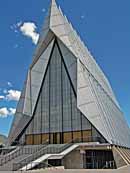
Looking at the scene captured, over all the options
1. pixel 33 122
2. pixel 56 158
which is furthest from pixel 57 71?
pixel 56 158

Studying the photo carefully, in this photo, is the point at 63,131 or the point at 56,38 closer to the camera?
the point at 63,131

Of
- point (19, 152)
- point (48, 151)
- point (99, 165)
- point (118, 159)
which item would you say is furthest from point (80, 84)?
point (19, 152)

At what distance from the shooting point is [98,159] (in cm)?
3094

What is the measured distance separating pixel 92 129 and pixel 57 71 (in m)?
10.1

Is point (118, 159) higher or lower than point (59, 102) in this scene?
lower

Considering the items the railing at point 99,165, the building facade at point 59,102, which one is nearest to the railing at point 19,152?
the building facade at point 59,102

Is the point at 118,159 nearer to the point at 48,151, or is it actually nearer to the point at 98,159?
the point at 98,159

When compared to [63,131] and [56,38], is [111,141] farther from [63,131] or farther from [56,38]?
[56,38]

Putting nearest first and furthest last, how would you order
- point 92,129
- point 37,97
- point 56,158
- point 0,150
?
point 56,158 → point 92,129 → point 0,150 → point 37,97

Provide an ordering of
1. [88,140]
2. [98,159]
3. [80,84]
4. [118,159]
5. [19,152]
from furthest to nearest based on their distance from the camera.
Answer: [80,84] < [88,140] < [98,159] < [19,152] < [118,159]

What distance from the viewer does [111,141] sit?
1238 inches

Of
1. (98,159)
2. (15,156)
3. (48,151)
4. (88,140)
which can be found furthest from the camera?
(88,140)

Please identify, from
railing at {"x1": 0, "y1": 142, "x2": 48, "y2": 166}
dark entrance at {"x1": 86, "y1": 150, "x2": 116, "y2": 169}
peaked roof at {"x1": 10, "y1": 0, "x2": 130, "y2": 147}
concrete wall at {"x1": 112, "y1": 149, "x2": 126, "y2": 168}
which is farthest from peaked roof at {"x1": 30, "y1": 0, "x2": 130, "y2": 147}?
railing at {"x1": 0, "y1": 142, "x2": 48, "y2": 166}

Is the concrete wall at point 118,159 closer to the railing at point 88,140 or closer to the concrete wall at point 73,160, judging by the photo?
the railing at point 88,140
